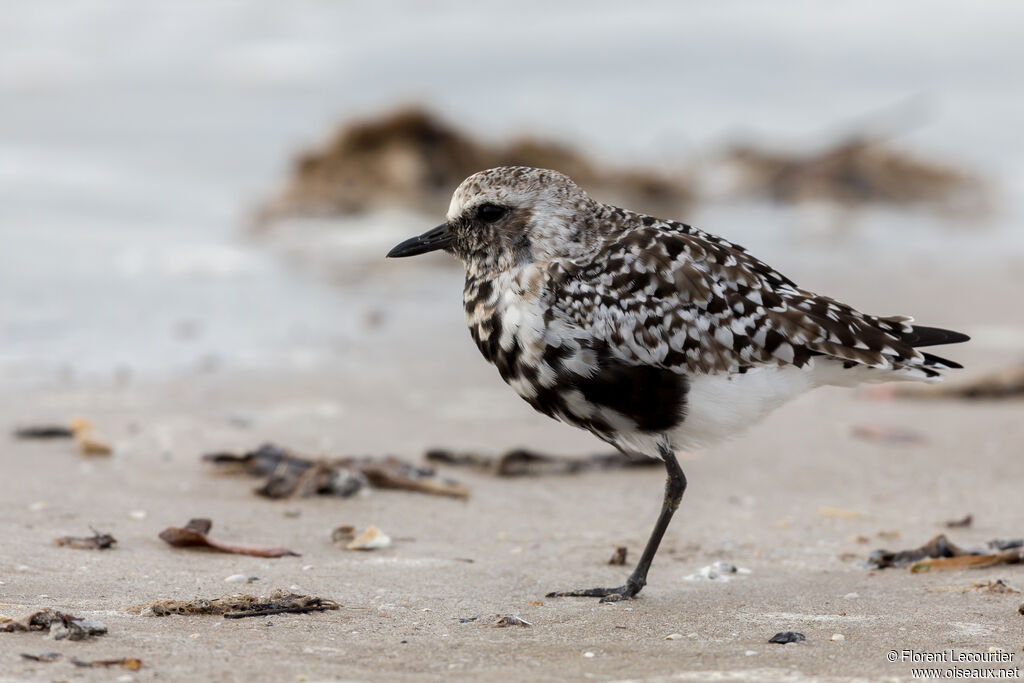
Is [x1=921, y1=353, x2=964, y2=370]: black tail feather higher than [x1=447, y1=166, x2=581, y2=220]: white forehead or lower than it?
lower

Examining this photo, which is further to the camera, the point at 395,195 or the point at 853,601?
the point at 395,195

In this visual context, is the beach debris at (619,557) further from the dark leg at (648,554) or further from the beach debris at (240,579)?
the beach debris at (240,579)

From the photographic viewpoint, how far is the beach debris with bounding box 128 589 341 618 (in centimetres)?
403

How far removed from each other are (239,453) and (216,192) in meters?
13.1

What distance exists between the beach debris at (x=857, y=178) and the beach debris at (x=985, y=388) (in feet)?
37.9

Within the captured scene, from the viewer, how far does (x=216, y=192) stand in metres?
18.8

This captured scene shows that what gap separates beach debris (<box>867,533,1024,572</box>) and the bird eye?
81.1 inches

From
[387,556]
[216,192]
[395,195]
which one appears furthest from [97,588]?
[216,192]

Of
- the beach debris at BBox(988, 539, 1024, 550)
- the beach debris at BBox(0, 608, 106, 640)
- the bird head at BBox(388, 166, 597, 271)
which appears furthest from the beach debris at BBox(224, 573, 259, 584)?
the beach debris at BBox(988, 539, 1024, 550)

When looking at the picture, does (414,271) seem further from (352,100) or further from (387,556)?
(352,100)

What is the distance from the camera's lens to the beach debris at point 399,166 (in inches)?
623

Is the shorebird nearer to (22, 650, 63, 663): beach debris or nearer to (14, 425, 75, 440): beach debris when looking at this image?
(22, 650, 63, 663): beach debris

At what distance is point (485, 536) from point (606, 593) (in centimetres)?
100

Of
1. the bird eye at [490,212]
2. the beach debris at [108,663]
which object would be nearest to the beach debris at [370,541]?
the bird eye at [490,212]
